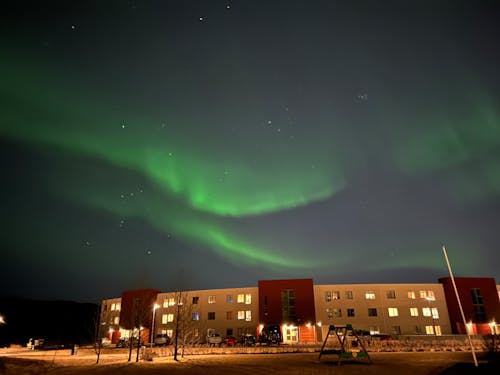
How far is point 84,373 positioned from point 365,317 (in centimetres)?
5176

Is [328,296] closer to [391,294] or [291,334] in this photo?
[291,334]

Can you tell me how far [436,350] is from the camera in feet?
112

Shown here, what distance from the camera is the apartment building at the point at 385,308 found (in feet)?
199

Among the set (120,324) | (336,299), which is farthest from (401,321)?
(120,324)

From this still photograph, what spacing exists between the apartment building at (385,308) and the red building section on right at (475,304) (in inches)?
48.7

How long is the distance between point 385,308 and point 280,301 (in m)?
18.1

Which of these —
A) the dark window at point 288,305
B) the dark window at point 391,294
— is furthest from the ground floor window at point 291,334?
the dark window at point 391,294

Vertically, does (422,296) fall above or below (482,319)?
above

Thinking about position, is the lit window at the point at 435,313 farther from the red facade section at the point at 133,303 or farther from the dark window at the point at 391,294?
the red facade section at the point at 133,303

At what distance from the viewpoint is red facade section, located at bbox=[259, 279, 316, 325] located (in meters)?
60.1

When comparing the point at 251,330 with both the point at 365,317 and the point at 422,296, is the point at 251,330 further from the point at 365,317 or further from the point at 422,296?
the point at 422,296

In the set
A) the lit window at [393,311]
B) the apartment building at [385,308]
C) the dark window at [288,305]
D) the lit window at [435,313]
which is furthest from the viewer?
the lit window at [393,311]

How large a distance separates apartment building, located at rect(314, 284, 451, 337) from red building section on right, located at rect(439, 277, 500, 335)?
1.24 meters

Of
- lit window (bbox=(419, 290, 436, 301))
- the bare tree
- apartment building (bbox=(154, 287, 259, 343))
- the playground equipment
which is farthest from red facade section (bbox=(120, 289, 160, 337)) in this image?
lit window (bbox=(419, 290, 436, 301))
